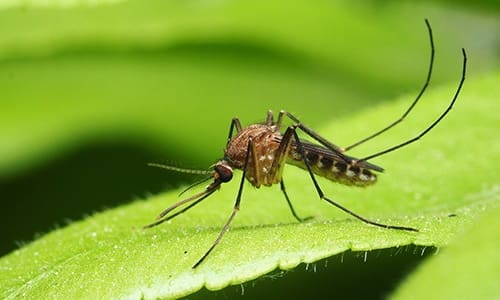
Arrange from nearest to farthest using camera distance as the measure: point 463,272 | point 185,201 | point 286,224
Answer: point 463,272 < point 286,224 < point 185,201

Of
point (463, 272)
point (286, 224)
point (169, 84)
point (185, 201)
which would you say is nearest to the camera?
point (463, 272)

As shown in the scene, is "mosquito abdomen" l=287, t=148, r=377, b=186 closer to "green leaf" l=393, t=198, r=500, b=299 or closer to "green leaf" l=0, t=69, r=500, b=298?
"green leaf" l=0, t=69, r=500, b=298

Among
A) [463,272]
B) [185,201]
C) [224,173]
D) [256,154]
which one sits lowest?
[185,201]

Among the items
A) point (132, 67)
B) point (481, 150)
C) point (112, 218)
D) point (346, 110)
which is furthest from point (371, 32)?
point (112, 218)

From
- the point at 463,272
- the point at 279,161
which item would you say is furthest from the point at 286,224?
the point at 463,272

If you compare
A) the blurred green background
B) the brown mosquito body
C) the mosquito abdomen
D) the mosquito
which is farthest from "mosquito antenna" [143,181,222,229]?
the blurred green background

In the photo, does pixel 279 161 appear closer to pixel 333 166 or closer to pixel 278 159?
pixel 278 159
